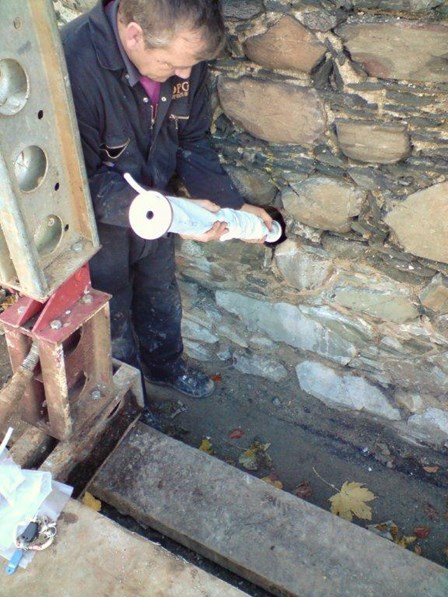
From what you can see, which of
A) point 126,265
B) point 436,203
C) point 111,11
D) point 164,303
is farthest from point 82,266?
point 436,203

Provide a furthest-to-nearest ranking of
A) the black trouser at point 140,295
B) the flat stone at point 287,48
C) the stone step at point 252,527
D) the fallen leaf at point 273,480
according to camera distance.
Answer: the fallen leaf at point 273,480 → the black trouser at point 140,295 → the stone step at point 252,527 → the flat stone at point 287,48

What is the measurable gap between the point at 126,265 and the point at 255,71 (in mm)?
1111

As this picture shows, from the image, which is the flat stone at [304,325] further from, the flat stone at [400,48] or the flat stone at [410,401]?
the flat stone at [400,48]

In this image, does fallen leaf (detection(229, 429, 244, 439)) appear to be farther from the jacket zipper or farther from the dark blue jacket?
the jacket zipper

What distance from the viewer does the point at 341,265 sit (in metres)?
3.21

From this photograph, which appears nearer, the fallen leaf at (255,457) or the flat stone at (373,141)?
→ the flat stone at (373,141)

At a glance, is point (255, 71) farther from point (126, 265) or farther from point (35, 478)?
point (35, 478)

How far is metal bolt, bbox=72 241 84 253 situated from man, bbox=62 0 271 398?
380mm

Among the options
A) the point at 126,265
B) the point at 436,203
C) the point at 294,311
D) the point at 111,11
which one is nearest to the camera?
the point at 111,11

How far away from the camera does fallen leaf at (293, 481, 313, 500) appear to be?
11.5 ft

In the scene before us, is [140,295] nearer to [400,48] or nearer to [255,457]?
[255,457]

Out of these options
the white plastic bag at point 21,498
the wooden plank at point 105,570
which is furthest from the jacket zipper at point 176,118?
the wooden plank at point 105,570

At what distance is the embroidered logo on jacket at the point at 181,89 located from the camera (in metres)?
2.73

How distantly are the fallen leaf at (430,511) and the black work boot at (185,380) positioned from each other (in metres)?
1.43
